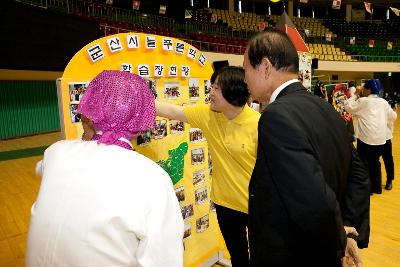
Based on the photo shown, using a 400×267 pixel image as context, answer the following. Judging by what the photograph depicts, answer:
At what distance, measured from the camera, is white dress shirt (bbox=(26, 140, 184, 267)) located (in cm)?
90

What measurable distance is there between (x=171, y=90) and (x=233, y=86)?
1.80ft

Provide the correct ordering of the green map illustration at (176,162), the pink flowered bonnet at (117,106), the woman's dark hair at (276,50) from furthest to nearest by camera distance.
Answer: the green map illustration at (176,162), the woman's dark hair at (276,50), the pink flowered bonnet at (117,106)

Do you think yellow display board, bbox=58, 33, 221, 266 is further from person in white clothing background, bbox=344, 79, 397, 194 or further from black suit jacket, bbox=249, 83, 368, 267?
person in white clothing background, bbox=344, 79, 397, 194

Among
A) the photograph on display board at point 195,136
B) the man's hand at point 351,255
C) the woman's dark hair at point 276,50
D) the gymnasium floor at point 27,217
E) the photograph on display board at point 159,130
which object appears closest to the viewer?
the woman's dark hair at point 276,50

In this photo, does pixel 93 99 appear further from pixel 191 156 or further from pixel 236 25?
pixel 236 25

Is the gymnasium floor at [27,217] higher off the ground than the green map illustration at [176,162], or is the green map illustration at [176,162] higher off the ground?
the green map illustration at [176,162]

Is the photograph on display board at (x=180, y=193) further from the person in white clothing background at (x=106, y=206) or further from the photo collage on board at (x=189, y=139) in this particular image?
the person in white clothing background at (x=106, y=206)

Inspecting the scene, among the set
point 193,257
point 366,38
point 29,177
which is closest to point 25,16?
point 29,177

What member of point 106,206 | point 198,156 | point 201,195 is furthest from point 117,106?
point 201,195

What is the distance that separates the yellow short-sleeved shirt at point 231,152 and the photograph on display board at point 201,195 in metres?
0.52

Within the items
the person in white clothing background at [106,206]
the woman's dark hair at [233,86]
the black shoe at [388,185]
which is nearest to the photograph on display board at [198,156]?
the woman's dark hair at [233,86]

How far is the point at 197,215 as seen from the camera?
8.34 ft

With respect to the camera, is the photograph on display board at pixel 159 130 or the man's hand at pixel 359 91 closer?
the photograph on display board at pixel 159 130

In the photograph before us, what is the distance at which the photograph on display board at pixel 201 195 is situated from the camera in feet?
8.31
